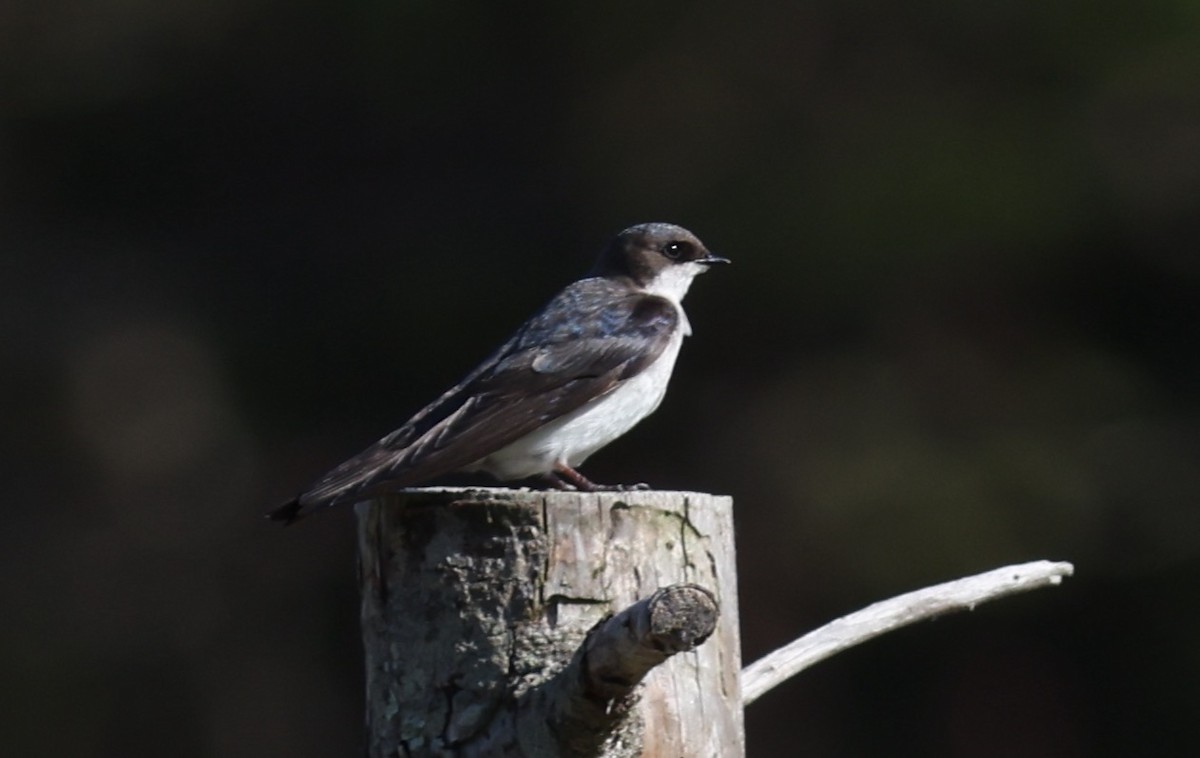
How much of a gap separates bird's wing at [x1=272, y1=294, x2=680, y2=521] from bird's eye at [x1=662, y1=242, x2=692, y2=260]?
1.44 feet

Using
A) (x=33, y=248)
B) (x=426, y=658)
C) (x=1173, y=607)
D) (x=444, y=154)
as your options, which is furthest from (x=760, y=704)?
(x=426, y=658)

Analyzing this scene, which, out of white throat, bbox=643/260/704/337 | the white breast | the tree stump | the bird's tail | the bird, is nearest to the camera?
the tree stump

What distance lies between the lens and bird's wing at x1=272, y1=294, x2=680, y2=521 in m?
3.51

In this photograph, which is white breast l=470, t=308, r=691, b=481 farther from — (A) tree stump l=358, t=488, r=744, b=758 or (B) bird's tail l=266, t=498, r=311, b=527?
(A) tree stump l=358, t=488, r=744, b=758

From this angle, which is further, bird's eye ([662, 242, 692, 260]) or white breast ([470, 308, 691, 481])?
bird's eye ([662, 242, 692, 260])

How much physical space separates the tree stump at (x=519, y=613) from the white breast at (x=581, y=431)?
0.99m

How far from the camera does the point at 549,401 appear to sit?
429cm

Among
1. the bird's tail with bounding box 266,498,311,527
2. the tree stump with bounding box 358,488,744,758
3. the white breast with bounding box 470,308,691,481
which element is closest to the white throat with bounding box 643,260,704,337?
the white breast with bounding box 470,308,691,481

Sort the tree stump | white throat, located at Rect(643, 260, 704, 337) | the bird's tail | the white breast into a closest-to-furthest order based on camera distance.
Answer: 1. the tree stump
2. the bird's tail
3. the white breast
4. white throat, located at Rect(643, 260, 704, 337)

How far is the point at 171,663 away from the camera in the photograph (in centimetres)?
1020

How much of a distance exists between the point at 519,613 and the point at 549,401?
127 cm

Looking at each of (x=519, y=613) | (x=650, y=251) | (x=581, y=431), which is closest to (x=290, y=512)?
(x=519, y=613)

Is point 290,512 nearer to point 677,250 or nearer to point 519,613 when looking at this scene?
point 519,613

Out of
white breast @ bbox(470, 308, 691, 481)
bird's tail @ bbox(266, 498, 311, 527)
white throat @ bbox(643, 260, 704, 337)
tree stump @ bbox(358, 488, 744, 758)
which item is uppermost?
white throat @ bbox(643, 260, 704, 337)
